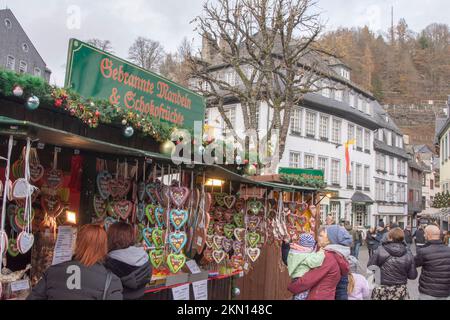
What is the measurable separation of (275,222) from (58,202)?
446 centimetres

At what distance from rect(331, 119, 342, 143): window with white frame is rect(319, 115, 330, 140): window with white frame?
2.25 feet

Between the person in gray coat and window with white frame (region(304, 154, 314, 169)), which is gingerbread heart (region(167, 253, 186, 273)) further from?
window with white frame (region(304, 154, 314, 169))

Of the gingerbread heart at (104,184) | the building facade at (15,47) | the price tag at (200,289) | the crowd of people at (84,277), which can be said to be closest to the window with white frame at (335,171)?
the building facade at (15,47)

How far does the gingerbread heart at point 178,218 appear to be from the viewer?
5.78m

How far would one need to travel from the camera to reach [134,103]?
A: 6672 millimetres

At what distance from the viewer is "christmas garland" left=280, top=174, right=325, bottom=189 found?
10.4 metres

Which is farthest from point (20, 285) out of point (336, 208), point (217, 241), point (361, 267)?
point (336, 208)

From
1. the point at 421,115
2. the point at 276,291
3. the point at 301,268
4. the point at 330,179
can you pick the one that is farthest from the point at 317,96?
the point at 421,115

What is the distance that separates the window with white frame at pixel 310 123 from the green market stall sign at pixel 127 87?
2232 centimetres

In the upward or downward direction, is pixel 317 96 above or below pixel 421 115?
below

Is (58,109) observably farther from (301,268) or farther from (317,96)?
(317,96)

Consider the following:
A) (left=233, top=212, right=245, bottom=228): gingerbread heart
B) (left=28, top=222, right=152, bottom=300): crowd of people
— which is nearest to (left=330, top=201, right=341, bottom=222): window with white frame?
(left=233, top=212, right=245, bottom=228): gingerbread heart

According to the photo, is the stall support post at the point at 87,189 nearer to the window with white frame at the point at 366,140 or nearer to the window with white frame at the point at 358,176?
the window with white frame at the point at 358,176

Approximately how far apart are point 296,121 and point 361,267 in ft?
76.8
